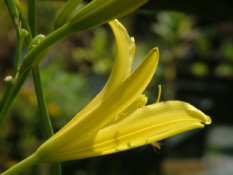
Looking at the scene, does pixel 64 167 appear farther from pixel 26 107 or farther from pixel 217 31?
pixel 217 31

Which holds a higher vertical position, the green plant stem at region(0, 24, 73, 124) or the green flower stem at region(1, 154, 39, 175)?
the green plant stem at region(0, 24, 73, 124)

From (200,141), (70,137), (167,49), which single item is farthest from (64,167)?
(70,137)

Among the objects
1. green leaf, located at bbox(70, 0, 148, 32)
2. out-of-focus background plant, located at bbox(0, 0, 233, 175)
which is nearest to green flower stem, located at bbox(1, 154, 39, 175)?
green leaf, located at bbox(70, 0, 148, 32)

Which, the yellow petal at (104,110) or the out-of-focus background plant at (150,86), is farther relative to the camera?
the out-of-focus background plant at (150,86)

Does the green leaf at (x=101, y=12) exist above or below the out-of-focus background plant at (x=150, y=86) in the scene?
above

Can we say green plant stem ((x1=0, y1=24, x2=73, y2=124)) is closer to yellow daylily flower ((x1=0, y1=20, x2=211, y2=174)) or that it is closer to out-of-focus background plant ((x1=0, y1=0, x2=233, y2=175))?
yellow daylily flower ((x1=0, y1=20, x2=211, y2=174))

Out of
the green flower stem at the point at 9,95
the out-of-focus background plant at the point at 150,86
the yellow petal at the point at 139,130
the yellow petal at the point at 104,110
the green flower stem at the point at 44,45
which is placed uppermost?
the green flower stem at the point at 44,45

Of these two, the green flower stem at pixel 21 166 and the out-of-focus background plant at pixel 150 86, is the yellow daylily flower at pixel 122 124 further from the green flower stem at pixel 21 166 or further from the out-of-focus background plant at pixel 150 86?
the out-of-focus background plant at pixel 150 86


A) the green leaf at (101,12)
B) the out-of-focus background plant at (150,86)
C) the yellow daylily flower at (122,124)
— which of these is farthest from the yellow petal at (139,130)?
the out-of-focus background plant at (150,86)

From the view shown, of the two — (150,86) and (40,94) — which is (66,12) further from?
(150,86)
